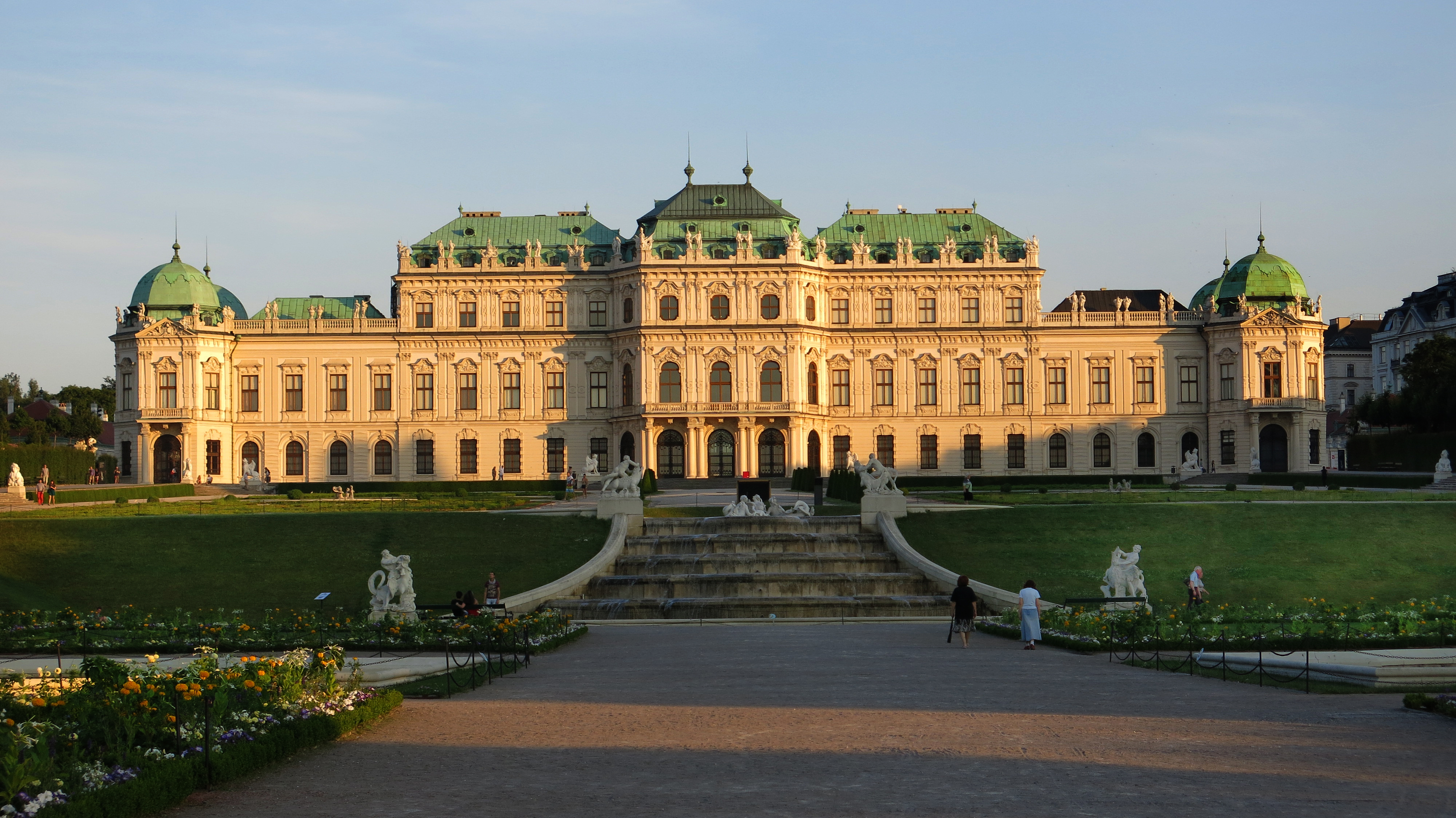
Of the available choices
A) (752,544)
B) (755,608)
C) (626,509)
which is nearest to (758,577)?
(755,608)

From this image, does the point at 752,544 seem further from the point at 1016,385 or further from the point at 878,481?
the point at 1016,385

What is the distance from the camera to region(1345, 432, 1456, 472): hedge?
74.9 metres

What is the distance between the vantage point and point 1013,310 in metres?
85.1

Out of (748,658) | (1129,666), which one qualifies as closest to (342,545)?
(748,658)

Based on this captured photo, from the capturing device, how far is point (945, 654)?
1057 inches

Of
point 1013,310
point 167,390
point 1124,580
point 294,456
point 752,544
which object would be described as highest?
point 1013,310

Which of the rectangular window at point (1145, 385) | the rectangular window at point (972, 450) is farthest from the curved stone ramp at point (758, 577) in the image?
the rectangular window at point (1145, 385)

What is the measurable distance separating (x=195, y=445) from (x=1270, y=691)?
239ft

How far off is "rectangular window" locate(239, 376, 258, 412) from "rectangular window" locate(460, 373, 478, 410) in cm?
1221

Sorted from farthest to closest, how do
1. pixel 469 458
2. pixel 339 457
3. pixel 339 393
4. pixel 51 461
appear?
1. pixel 339 393
2. pixel 339 457
3. pixel 469 458
4. pixel 51 461

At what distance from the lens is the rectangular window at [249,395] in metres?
85.3

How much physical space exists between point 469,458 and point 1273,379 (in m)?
47.2

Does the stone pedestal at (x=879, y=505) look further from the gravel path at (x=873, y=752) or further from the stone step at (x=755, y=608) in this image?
the gravel path at (x=873, y=752)

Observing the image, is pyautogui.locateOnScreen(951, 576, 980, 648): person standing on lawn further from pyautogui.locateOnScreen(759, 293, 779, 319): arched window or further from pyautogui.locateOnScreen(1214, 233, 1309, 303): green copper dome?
pyautogui.locateOnScreen(1214, 233, 1309, 303): green copper dome
